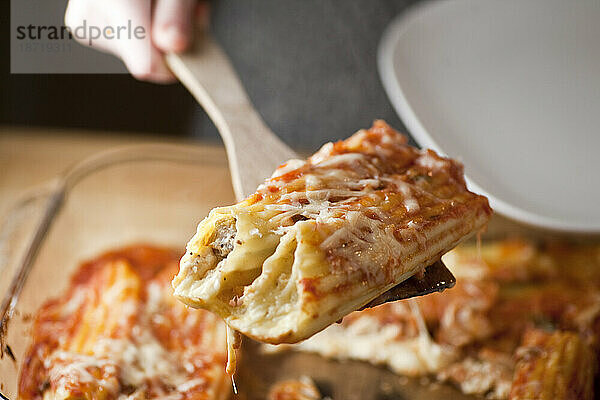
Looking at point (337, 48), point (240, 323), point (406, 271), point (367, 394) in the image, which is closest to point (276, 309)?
point (240, 323)

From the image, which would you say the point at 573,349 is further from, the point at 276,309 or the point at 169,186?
the point at 169,186

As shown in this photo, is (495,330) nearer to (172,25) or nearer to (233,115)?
(233,115)

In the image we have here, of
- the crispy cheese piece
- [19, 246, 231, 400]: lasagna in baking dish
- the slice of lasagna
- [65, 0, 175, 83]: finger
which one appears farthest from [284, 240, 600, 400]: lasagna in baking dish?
[65, 0, 175, 83]: finger

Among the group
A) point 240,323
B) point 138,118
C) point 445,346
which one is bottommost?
point 138,118

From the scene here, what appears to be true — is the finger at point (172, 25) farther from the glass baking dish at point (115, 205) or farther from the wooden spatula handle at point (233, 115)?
the glass baking dish at point (115, 205)

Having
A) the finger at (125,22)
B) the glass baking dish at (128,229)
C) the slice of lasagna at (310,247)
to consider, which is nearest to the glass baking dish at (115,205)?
the glass baking dish at (128,229)

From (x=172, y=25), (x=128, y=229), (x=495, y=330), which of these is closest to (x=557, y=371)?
(x=495, y=330)
